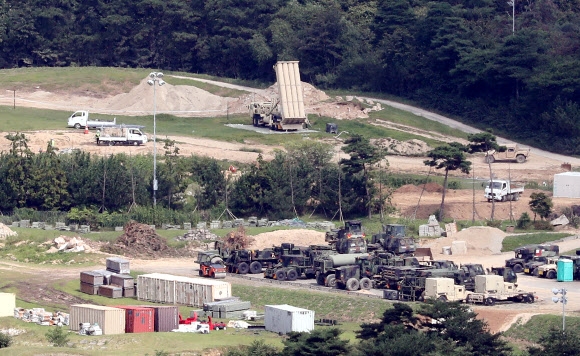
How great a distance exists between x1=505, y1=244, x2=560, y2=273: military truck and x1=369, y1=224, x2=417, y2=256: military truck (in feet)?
16.6

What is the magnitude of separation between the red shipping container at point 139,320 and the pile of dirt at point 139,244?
15.5 m

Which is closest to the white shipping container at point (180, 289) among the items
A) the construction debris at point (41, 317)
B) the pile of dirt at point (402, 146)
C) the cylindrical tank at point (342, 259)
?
the construction debris at point (41, 317)

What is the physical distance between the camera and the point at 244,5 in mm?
121188

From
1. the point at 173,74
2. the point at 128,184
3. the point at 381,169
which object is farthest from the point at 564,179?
the point at 173,74

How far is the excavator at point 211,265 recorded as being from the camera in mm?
61688

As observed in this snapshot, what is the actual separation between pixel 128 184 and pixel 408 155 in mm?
23727

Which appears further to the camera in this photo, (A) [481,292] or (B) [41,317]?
(A) [481,292]

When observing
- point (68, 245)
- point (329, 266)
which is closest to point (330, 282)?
point (329, 266)

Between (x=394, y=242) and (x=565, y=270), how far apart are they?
9.55m

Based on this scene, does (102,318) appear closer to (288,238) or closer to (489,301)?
(489,301)

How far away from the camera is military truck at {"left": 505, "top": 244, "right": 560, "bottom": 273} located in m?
62.8

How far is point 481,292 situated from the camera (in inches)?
2181

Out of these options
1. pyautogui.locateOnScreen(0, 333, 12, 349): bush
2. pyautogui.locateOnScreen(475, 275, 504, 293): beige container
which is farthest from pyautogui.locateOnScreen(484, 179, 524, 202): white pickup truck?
pyautogui.locateOnScreen(0, 333, 12, 349): bush

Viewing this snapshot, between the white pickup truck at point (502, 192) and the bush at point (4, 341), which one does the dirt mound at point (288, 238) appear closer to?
the white pickup truck at point (502, 192)
